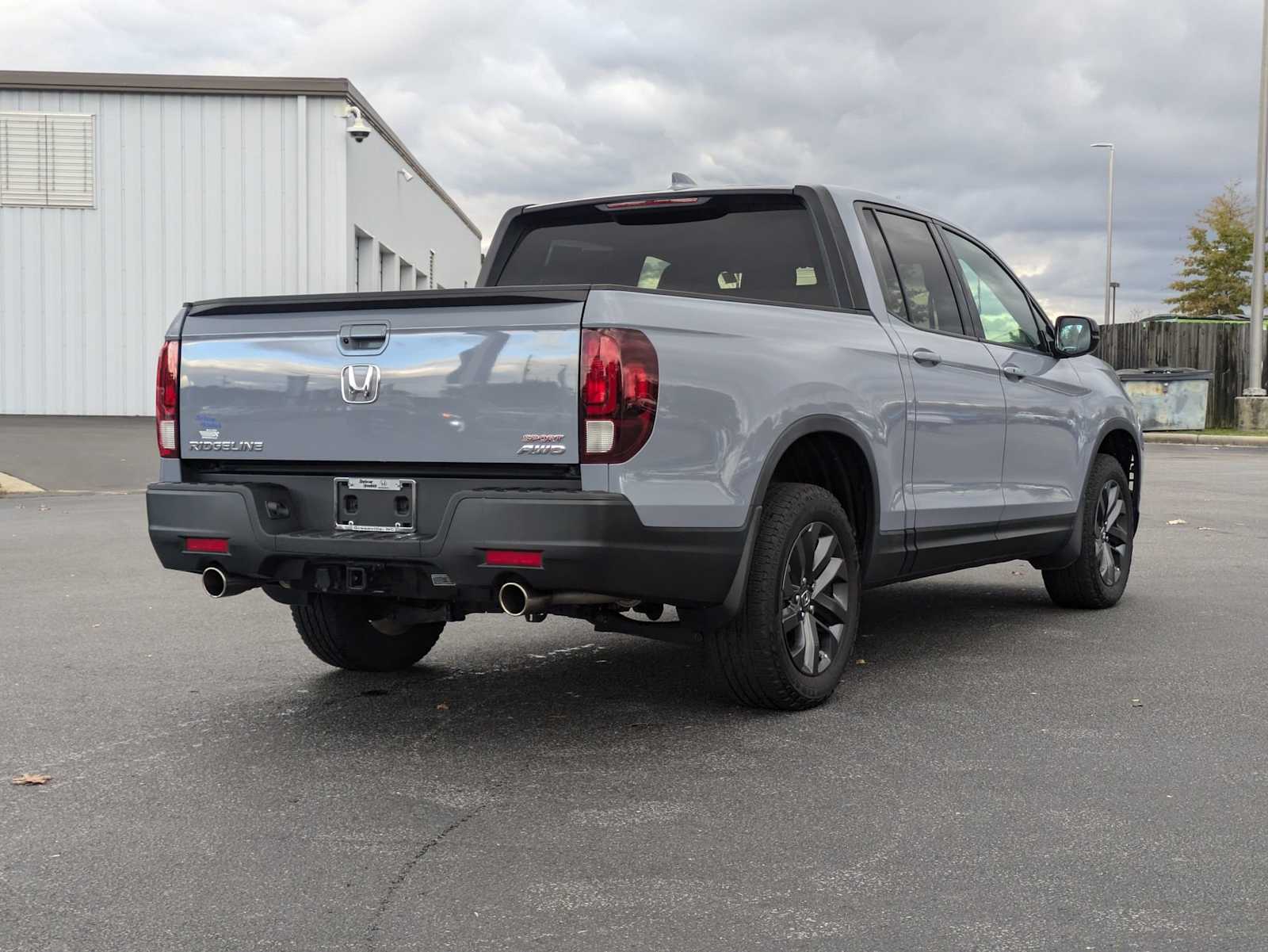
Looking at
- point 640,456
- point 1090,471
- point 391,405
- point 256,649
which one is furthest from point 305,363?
point 1090,471

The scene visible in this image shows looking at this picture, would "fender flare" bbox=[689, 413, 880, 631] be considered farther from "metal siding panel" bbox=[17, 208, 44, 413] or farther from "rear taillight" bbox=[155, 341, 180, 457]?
"metal siding panel" bbox=[17, 208, 44, 413]

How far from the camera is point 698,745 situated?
5035 mm

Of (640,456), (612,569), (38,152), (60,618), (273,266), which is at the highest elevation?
(38,152)

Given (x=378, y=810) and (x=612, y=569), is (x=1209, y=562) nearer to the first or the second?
(x=612, y=569)

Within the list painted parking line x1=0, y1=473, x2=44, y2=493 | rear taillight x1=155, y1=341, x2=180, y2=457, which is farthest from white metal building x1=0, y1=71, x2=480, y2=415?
rear taillight x1=155, y1=341, x2=180, y2=457

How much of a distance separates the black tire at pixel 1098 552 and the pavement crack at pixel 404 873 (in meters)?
4.39

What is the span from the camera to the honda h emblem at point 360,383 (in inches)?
192

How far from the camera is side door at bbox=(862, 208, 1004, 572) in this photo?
243 inches

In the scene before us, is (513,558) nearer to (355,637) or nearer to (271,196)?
(355,637)

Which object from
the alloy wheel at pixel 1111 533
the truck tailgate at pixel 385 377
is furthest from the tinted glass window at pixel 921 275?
the truck tailgate at pixel 385 377

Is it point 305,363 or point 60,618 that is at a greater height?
point 305,363

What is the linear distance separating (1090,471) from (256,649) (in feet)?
14.0

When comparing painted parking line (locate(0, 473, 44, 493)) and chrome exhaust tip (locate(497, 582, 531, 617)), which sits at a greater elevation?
chrome exhaust tip (locate(497, 582, 531, 617))

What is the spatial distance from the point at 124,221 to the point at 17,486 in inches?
445
